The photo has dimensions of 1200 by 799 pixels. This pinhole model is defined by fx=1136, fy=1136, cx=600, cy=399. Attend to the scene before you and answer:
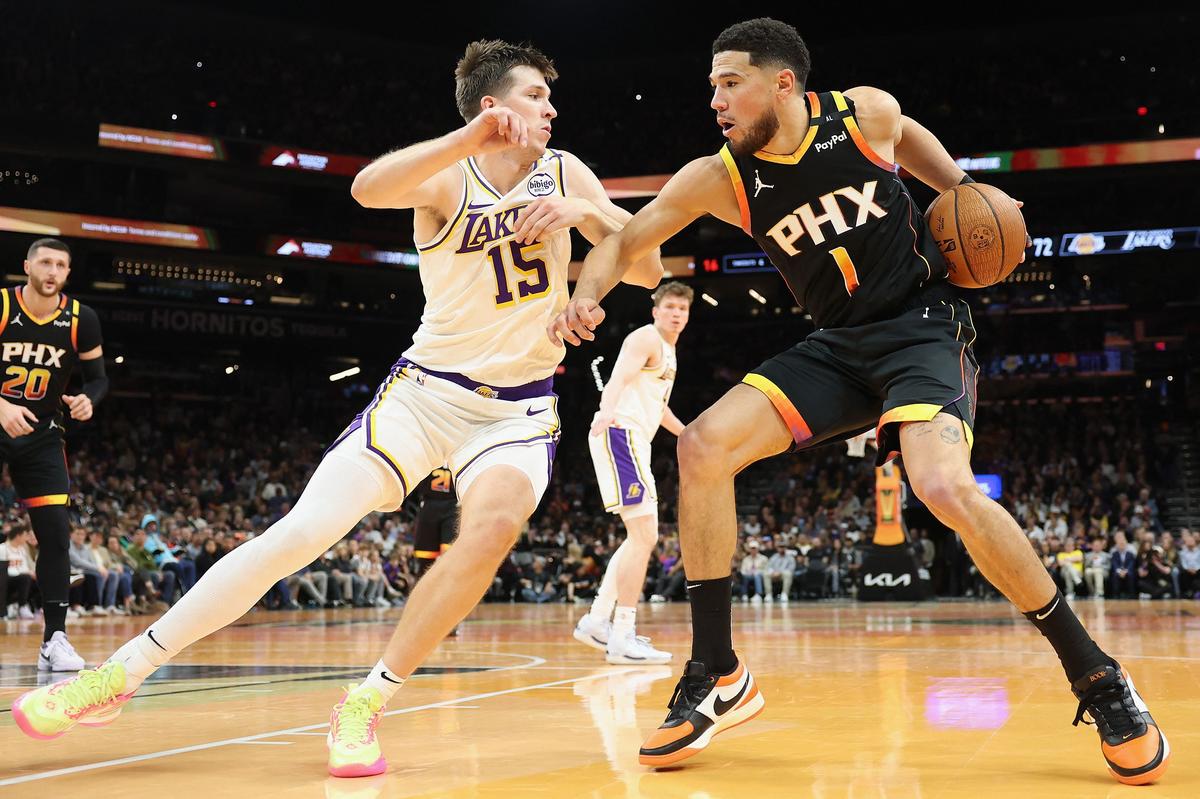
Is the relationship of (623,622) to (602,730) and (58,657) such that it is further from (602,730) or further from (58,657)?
(58,657)

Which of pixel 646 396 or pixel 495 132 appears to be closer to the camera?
pixel 495 132

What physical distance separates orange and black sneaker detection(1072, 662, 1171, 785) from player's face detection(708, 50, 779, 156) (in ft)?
6.45

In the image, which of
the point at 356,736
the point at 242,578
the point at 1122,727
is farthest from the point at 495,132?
the point at 1122,727

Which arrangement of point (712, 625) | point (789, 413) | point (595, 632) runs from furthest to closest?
1. point (595, 632)
2. point (789, 413)
3. point (712, 625)

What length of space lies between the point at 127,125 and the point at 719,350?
17506 mm

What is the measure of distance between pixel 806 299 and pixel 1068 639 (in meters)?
1.44

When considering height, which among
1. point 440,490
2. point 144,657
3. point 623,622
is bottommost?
point 623,622

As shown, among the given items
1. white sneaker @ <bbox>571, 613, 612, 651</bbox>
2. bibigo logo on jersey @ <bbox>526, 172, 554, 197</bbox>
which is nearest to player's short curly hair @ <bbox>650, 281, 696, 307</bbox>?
white sneaker @ <bbox>571, 613, 612, 651</bbox>

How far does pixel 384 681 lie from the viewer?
3.42 metres

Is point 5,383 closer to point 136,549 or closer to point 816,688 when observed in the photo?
point 816,688

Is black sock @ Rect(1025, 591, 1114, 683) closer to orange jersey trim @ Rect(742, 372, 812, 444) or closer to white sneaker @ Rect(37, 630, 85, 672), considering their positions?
orange jersey trim @ Rect(742, 372, 812, 444)

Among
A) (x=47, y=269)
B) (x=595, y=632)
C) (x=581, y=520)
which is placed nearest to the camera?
(x=47, y=269)

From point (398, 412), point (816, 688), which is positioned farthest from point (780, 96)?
point (816, 688)

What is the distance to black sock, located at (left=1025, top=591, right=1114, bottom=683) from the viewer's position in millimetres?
3246
